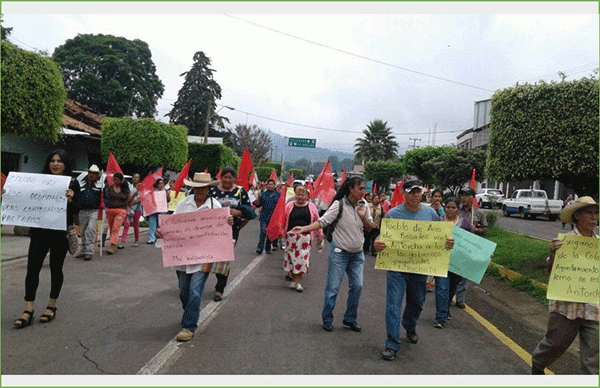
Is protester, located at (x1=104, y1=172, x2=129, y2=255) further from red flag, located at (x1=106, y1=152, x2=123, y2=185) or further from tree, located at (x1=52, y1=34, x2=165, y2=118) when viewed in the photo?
tree, located at (x1=52, y1=34, x2=165, y2=118)

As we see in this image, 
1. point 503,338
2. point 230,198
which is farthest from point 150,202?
point 503,338

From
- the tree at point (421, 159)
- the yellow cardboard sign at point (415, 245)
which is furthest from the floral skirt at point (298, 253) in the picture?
the tree at point (421, 159)

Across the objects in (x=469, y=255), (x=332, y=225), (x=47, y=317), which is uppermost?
(x=332, y=225)

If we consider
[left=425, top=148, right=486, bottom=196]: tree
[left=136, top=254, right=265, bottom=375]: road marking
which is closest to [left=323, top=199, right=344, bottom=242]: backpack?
[left=136, top=254, right=265, bottom=375]: road marking

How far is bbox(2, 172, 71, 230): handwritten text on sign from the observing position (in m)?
4.79

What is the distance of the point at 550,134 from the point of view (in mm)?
8156

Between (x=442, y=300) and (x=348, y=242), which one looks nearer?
(x=348, y=242)

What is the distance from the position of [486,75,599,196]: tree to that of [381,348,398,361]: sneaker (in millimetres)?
5723

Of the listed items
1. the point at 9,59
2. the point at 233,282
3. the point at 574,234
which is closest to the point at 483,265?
the point at 574,234

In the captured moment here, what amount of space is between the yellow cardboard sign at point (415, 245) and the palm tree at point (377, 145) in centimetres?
6531

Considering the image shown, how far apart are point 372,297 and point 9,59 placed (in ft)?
36.4

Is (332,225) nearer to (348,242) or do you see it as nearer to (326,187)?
(348,242)

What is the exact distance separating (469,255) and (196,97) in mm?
54757

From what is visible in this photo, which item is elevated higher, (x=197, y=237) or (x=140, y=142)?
(x=140, y=142)
